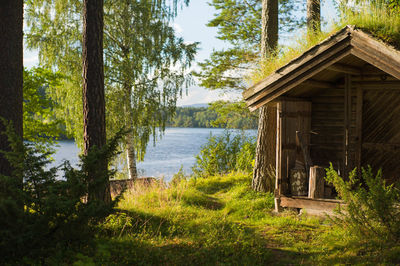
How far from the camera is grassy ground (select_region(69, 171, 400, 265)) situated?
526cm

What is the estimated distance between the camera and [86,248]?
523cm

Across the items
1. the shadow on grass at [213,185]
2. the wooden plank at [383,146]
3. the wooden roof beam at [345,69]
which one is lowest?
the shadow on grass at [213,185]

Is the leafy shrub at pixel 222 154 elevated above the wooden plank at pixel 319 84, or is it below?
below

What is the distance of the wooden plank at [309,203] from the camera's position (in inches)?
294

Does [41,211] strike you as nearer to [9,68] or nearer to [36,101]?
[9,68]

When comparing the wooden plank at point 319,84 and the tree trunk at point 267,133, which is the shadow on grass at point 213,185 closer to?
the tree trunk at point 267,133

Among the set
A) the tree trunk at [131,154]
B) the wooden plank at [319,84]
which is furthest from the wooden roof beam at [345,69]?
the tree trunk at [131,154]

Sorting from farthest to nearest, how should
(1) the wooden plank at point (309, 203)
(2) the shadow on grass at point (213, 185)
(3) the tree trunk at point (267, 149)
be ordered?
(2) the shadow on grass at point (213, 185) → (3) the tree trunk at point (267, 149) → (1) the wooden plank at point (309, 203)

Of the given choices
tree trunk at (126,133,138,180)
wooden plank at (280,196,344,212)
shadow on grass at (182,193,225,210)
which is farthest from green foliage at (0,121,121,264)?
tree trunk at (126,133,138,180)

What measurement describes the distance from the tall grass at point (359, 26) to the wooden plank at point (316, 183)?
236 centimetres

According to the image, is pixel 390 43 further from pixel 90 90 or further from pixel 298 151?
pixel 90 90

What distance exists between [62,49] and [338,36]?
10.8 meters

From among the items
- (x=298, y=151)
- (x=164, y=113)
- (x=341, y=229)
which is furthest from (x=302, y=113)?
(x=164, y=113)

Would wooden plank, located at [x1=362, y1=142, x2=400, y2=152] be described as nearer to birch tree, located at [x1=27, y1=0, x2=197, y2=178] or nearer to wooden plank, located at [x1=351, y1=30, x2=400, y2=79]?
wooden plank, located at [x1=351, y1=30, x2=400, y2=79]
